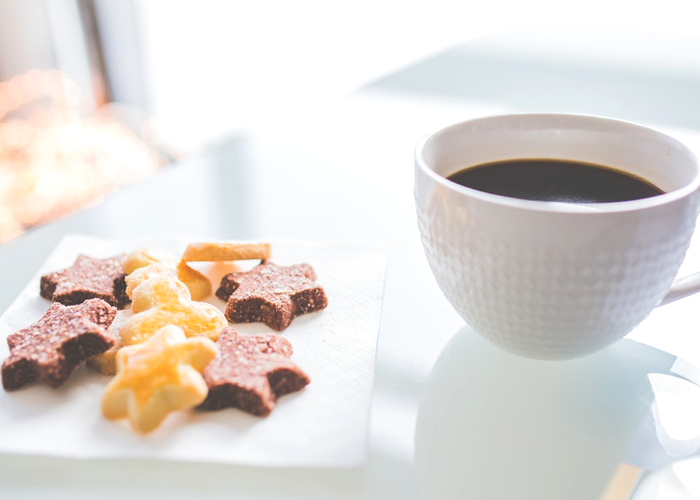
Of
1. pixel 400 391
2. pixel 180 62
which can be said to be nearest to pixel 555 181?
pixel 400 391

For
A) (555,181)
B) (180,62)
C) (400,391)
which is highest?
(555,181)

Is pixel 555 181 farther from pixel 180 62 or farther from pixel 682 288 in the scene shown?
pixel 180 62

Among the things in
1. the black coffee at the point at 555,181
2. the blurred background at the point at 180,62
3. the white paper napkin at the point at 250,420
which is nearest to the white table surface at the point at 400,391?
the white paper napkin at the point at 250,420

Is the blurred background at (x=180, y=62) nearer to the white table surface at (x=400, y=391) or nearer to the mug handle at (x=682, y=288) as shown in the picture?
the white table surface at (x=400, y=391)

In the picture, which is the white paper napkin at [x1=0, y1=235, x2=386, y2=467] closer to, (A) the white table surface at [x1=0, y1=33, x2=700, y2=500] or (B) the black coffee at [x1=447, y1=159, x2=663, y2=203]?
(A) the white table surface at [x1=0, y1=33, x2=700, y2=500]

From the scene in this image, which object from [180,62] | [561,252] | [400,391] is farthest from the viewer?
[180,62]

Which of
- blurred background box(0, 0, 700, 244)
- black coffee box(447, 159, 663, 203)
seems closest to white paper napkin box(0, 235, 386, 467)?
black coffee box(447, 159, 663, 203)
